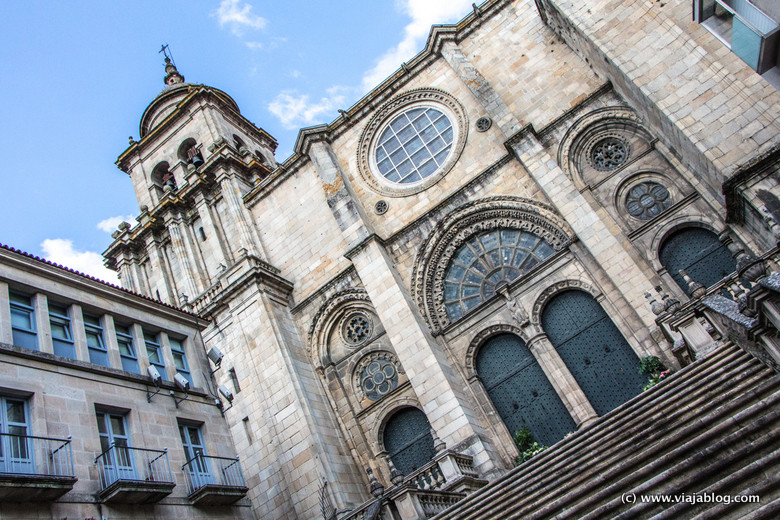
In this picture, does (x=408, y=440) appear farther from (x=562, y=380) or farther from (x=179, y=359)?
(x=179, y=359)

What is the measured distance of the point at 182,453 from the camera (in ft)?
38.4

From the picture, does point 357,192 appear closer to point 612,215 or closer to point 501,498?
point 612,215

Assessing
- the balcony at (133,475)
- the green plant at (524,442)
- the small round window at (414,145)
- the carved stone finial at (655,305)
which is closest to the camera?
the balcony at (133,475)

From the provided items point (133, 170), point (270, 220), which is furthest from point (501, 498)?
point (133, 170)

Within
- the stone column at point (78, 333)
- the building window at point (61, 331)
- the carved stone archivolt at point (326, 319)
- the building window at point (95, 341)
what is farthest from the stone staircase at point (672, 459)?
the carved stone archivolt at point (326, 319)

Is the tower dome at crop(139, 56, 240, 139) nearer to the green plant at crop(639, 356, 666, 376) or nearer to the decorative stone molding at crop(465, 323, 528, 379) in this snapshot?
the decorative stone molding at crop(465, 323, 528, 379)

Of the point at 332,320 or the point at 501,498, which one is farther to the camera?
the point at 332,320

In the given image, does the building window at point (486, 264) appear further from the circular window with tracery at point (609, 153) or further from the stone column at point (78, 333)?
the stone column at point (78, 333)

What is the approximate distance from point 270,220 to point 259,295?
3.82 meters

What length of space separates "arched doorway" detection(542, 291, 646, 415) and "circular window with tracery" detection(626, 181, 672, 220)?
2.50 metres

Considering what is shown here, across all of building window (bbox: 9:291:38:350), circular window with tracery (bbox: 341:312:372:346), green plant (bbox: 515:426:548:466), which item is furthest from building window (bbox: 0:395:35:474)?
green plant (bbox: 515:426:548:466)

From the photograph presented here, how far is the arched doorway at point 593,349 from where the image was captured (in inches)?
538

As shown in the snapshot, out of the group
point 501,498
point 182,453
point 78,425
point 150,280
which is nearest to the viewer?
point 501,498

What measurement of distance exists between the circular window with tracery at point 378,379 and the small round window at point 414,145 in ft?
19.7
